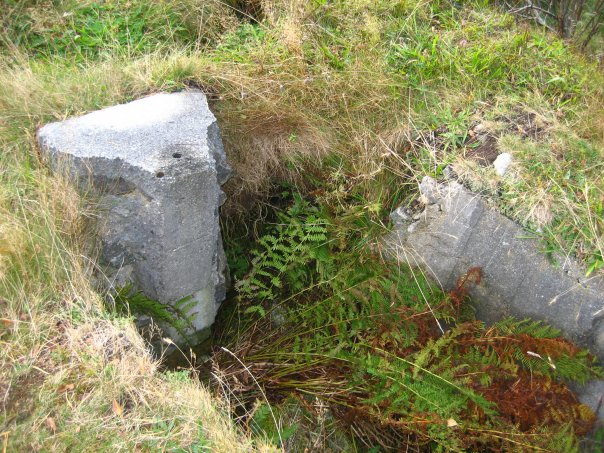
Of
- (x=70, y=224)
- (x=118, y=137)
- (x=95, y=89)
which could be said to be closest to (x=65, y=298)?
(x=70, y=224)

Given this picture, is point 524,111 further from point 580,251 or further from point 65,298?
point 65,298

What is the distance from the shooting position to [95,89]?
3.47 m

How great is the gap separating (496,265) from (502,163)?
0.61m

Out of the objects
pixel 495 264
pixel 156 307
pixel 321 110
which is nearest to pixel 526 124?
pixel 495 264

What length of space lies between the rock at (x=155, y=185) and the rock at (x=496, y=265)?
1.14 m

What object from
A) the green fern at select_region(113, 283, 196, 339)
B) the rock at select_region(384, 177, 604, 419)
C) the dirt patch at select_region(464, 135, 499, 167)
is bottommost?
the green fern at select_region(113, 283, 196, 339)

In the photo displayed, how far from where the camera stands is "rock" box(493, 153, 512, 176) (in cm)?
334

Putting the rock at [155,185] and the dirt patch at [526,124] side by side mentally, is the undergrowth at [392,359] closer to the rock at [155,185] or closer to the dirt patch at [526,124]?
the rock at [155,185]

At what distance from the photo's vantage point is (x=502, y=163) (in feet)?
11.1

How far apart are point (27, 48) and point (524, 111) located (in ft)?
10.8

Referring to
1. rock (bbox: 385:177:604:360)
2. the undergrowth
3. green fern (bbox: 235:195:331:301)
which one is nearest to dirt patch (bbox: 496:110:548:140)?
rock (bbox: 385:177:604:360)

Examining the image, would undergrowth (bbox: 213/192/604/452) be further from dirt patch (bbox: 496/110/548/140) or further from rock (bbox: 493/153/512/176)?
dirt patch (bbox: 496/110/548/140)

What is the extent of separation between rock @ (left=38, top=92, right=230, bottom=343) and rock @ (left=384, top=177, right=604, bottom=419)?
3.74 feet

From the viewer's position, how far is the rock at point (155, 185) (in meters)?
2.97
